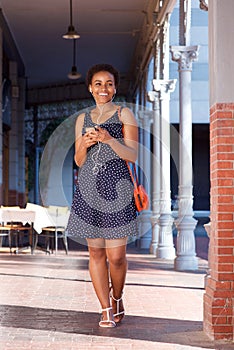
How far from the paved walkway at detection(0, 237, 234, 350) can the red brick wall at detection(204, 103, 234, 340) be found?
20 centimetres

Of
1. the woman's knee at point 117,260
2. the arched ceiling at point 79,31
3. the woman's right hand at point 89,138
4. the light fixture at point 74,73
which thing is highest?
the arched ceiling at point 79,31

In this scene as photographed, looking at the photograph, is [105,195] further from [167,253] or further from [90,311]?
[167,253]

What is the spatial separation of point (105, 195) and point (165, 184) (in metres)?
7.23

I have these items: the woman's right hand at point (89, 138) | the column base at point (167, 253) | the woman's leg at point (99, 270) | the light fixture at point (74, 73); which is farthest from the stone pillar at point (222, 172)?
the light fixture at point (74, 73)

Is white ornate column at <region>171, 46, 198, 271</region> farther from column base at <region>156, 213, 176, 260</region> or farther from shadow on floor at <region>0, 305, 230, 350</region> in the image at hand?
shadow on floor at <region>0, 305, 230, 350</region>

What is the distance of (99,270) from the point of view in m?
4.72

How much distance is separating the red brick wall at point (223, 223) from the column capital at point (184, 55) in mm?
5281

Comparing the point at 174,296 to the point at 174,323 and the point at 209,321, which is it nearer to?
the point at 174,323

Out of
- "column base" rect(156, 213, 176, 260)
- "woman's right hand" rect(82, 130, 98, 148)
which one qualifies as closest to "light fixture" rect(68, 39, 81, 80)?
"column base" rect(156, 213, 176, 260)

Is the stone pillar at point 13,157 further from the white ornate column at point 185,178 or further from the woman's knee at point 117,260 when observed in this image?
the woman's knee at point 117,260

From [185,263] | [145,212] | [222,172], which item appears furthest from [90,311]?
[145,212]

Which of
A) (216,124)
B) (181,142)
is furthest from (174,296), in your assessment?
(181,142)

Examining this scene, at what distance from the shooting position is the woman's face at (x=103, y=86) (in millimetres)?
4676

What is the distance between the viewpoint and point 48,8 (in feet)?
46.9
